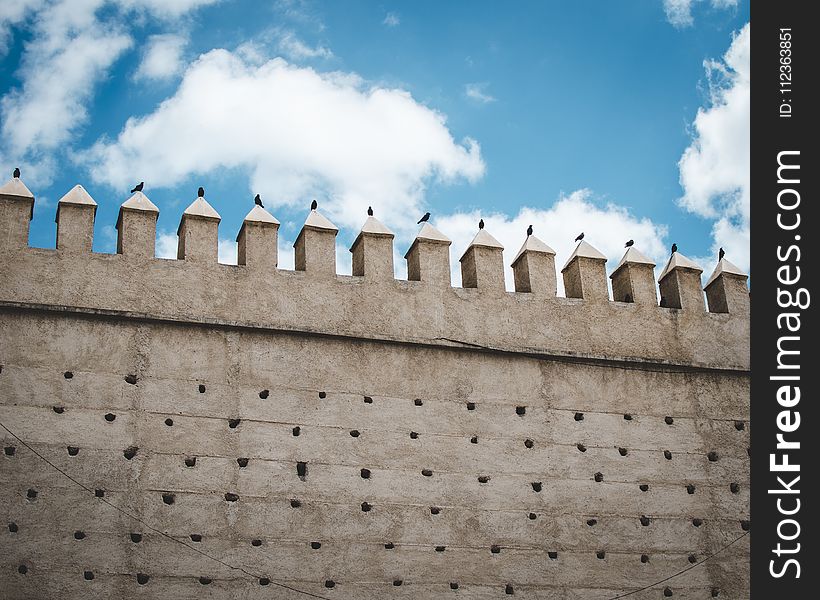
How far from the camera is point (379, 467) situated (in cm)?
1076

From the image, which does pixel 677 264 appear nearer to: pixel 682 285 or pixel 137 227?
pixel 682 285

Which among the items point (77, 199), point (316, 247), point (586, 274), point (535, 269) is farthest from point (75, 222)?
point (586, 274)

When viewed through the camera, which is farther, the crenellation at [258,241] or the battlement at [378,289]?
the crenellation at [258,241]

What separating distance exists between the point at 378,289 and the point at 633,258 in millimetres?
2916

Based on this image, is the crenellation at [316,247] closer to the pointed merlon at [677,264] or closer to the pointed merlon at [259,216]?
the pointed merlon at [259,216]

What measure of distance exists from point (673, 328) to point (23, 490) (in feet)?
21.8

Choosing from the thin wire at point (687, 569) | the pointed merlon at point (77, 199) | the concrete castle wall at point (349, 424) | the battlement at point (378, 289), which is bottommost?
the thin wire at point (687, 569)

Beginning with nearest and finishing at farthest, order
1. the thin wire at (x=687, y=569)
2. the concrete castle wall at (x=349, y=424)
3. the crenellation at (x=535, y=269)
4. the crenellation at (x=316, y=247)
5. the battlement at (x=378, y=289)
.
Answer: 1. the concrete castle wall at (x=349, y=424)
2. the battlement at (x=378, y=289)
3. the thin wire at (x=687, y=569)
4. the crenellation at (x=316, y=247)
5. the crenellation at (x=535, y=269)

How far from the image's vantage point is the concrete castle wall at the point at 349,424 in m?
10.0

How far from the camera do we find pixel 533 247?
12281mm

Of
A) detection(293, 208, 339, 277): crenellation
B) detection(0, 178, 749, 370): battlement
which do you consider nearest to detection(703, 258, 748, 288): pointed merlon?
detection(0, 178, 749, 370): battlement

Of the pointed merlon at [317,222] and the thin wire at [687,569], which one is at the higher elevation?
the pointed merlon at [317,222]

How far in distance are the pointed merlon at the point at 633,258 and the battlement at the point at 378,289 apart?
17mm
